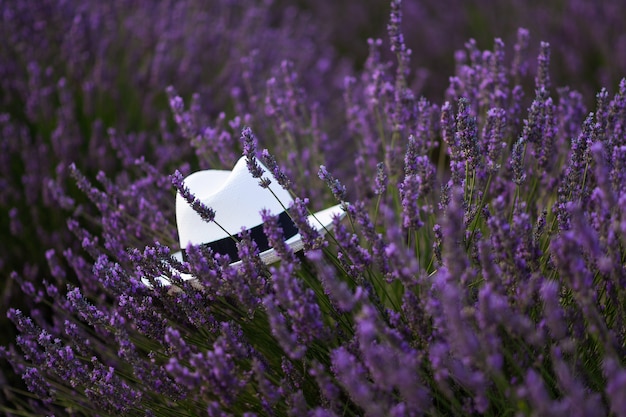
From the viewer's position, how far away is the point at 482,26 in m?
4.88

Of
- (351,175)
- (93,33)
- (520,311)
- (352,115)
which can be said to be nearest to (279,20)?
(93,33)

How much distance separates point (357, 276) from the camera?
1.54m

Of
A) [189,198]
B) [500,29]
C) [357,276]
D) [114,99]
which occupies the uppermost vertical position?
[500,29]

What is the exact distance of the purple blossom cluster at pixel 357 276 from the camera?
3.84ft

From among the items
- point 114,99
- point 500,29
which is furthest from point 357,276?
point 500,29

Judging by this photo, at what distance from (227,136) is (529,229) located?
53.9 inches

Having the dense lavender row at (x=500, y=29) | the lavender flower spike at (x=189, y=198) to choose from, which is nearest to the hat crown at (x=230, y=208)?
the lavender flower spike at (x=189, y=198)

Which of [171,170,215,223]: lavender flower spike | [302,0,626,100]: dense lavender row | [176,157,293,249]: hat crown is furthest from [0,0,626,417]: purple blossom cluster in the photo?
[302,0,626,100]: dense lavender row

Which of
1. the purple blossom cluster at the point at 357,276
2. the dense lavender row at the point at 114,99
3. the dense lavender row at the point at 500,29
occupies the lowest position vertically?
the purple blossom cluster at the point at 357,276

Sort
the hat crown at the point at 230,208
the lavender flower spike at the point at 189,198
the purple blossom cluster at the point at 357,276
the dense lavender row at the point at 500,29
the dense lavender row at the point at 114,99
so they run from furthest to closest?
the dense lavender row at the point at 500,29 → the dense lavender row at the point at 114,99 → the hat crown at the point at 230,208 → the lavender flower spike at the point at 189,198 → the purple blossom cluster at the point at 357,276

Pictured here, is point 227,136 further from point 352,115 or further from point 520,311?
point 520,311

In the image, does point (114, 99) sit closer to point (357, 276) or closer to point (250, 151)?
point (250, 151)

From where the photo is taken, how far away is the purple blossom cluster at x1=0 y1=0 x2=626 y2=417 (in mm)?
1172

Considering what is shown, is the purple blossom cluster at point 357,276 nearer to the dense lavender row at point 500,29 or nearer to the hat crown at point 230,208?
the hat crown at point 230,208
